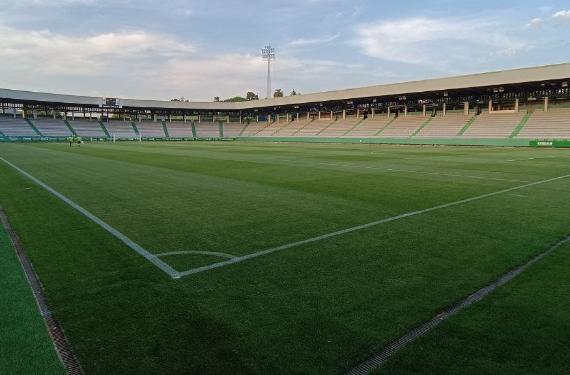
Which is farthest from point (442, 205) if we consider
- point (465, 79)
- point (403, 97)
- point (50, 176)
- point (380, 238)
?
point (403, 97)

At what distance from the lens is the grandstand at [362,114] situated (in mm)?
51500

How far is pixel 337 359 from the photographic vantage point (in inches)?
147

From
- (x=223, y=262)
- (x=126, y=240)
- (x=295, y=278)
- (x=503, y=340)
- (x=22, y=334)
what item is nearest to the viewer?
(x=503, y=340)

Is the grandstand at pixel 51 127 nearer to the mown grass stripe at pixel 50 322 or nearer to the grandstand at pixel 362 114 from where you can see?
the grandstand at pixel 362 114

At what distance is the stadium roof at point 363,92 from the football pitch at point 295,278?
43.1m

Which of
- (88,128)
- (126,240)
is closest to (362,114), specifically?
(88,128)

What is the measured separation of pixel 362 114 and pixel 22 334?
3126 inches

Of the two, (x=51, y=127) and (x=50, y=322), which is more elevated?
(x=51, y=127)

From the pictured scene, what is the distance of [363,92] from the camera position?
6788cm

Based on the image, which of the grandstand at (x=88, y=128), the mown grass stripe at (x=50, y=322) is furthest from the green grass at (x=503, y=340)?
the grandstand at (x=88, y=128)

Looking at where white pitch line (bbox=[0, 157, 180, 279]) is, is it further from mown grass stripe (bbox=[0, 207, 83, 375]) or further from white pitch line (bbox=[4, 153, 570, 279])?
mown grass stripe (bbox=[0, 207, 83, 375])

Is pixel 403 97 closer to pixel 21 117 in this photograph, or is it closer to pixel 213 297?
pixel 213 297

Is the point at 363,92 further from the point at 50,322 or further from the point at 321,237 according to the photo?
the point at 50,322

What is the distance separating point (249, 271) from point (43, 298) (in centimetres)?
272
